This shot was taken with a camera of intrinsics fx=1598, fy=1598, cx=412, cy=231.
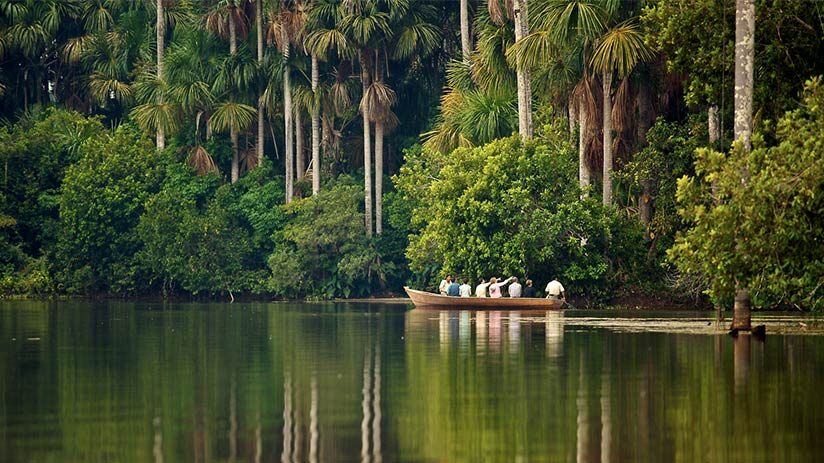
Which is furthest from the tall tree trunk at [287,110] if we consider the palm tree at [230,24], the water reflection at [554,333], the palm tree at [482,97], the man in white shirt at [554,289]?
the water reflection at [554,333]

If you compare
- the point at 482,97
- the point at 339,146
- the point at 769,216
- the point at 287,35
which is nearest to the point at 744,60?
the point at 769,216

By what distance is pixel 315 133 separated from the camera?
2596 inches

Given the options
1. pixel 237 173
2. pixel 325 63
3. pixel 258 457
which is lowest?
pixel 258 457

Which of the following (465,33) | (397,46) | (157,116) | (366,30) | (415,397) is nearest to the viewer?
(415,397)

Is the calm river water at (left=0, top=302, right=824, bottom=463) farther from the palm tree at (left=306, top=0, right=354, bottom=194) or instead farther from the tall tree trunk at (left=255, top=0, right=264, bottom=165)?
the tall tree trunk at (left=255, top=0, right=264, bottom=165)

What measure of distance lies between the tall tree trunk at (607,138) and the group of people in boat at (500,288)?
3.28 meters

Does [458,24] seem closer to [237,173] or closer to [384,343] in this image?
[237,173]

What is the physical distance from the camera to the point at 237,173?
234 ft

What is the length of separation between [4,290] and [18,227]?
160 inches

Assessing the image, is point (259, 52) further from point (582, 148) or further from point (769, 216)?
point (769, 216)

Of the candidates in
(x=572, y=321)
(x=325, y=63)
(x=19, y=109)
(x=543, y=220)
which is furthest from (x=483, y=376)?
(x=19, y=109)

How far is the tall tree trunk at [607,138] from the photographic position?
158 ft

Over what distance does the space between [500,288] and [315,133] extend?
17225 mm

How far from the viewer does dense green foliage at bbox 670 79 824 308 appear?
84.2 feet
